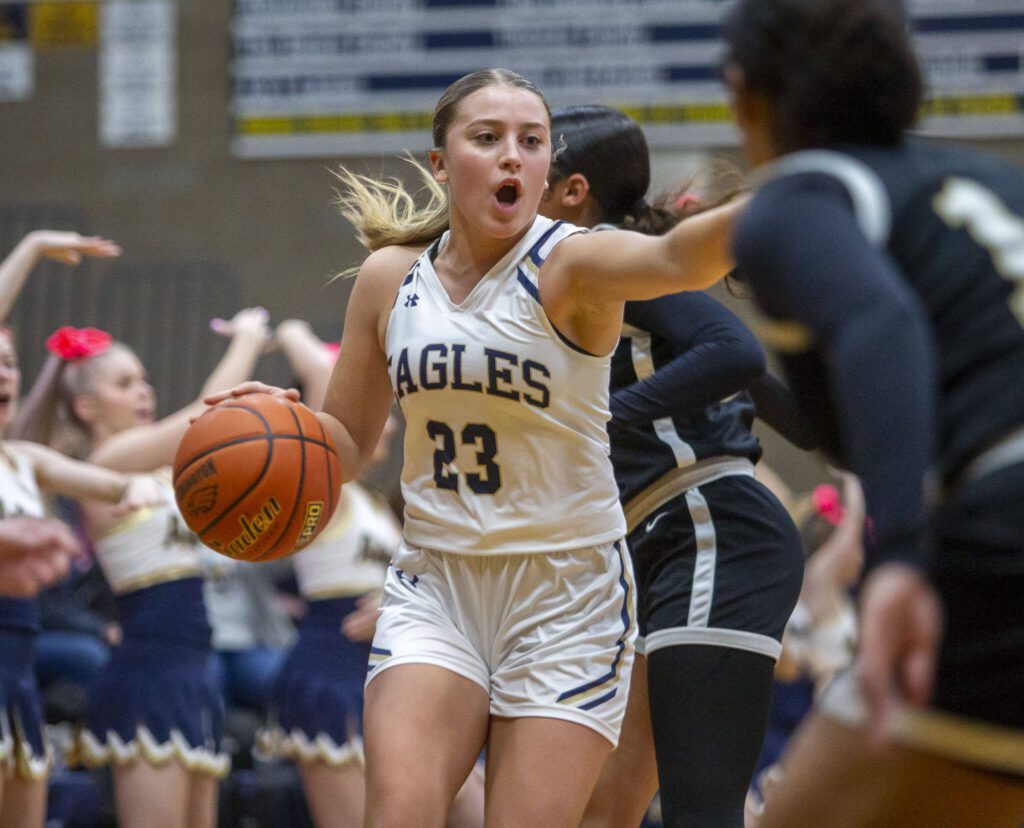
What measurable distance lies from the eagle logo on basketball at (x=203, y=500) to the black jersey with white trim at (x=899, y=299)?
5.29 ft

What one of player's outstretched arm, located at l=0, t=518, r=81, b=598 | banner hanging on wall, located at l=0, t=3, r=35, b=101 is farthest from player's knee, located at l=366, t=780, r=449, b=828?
banner hanging on wall, located at l=0, t=3, r=35, b=101

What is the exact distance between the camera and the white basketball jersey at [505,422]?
10.2 feet

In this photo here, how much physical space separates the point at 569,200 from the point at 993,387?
2160 millimetres

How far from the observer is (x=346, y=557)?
634cm

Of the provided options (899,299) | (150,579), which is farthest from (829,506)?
(899,299)

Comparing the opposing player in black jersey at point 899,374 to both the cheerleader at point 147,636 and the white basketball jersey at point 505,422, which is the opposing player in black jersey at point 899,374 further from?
the cheerleader at point 147,636

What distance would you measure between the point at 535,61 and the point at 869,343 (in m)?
8.23

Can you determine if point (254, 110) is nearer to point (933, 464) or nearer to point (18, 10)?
point (18, 10)

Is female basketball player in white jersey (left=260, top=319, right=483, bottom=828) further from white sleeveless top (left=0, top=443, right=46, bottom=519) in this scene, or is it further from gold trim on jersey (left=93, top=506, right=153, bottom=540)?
white sleeveless top (left=0, top=443, right=46, bottom=519)

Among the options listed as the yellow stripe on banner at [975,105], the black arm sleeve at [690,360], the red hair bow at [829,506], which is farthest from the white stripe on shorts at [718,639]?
the yellow stripe on banner at [975,105]

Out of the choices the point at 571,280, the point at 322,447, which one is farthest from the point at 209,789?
the point at 571,280

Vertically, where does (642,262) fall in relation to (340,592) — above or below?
above

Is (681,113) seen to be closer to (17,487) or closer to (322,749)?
(322,749)

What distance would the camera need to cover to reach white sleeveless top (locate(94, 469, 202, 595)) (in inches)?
229
